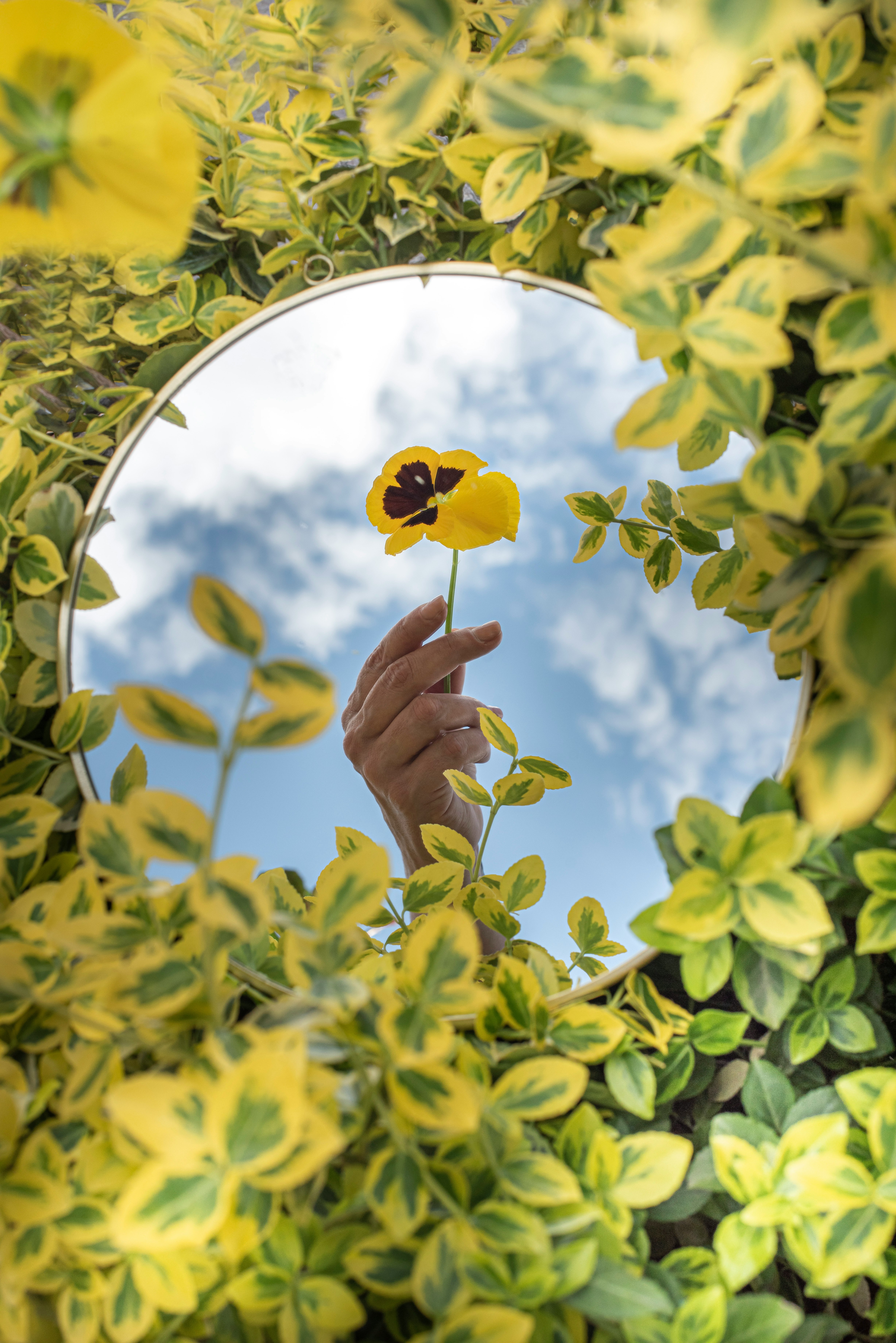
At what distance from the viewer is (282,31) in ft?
1.24

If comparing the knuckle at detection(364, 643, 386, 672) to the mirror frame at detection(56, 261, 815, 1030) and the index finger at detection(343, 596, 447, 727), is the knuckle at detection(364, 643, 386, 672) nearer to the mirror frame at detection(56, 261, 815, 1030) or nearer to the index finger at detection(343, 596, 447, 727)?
the index finger at detection(343, 596, 447, 727)

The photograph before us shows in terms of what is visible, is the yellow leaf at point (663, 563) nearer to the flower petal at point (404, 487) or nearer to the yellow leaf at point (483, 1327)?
the flower petal at point (404, 487)

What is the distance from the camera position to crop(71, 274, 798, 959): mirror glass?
63 cm

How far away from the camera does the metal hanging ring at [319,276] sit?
416mm

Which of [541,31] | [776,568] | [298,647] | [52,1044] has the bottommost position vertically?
[52,1044]

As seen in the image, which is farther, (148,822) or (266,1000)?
(266,1000)

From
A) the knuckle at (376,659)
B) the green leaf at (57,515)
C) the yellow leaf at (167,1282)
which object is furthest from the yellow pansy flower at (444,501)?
the yellow leaf at (167,1282)

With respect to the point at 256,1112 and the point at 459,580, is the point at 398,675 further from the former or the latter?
the point at 256,1112

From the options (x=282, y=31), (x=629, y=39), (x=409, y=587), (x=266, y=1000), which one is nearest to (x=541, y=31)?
(x=629, y=39)

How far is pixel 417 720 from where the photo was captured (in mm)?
726

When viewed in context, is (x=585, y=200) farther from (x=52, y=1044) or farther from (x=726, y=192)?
(x=52, y=1044)

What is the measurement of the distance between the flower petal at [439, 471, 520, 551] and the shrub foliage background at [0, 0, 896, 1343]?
0.26 metres

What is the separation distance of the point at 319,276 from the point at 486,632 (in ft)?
1.13

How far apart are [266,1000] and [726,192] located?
36 cm
